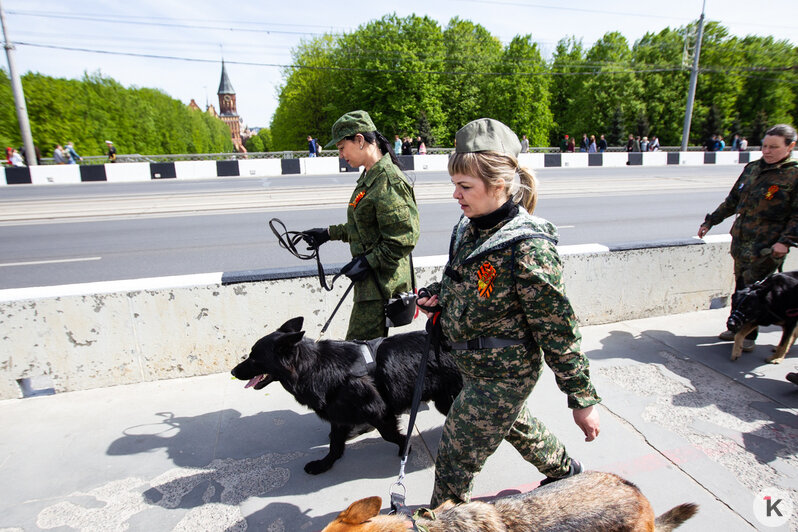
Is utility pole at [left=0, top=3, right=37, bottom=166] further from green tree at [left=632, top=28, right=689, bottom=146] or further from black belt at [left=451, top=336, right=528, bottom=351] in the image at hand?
green tree at [left=632, top=28, right=689, bottom=146]

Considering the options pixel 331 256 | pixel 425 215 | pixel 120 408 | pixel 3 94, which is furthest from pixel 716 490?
pixel 3 94

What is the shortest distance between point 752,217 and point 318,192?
39.1ft

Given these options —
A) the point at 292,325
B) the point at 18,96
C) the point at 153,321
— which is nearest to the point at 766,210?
the point at 292,325

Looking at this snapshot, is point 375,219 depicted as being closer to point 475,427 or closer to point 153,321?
point 475,427

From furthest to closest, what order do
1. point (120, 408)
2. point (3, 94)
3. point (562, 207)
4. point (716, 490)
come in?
point (3, 94) → point (562, 207) → point (120, 408) → point (716, 490)

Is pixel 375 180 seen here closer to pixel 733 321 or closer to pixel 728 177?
pixel 733 321

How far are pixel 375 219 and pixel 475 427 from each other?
1.45m

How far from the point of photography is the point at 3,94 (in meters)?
22.7

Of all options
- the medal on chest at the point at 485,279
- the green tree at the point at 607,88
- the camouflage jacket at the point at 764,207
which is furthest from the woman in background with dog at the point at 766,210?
the green tree at the point at 607,88

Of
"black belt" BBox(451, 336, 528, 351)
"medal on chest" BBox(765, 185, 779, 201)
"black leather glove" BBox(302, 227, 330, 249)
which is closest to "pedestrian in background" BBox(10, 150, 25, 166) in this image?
"black leather glove" BBox(302, 227, 330, 249)

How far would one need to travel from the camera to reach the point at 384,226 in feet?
9.02

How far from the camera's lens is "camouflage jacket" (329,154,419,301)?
2.71 meters

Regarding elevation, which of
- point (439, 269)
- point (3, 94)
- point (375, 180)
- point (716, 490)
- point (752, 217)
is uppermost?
point (3, 94)

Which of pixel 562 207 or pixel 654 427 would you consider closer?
pixel 654 427
